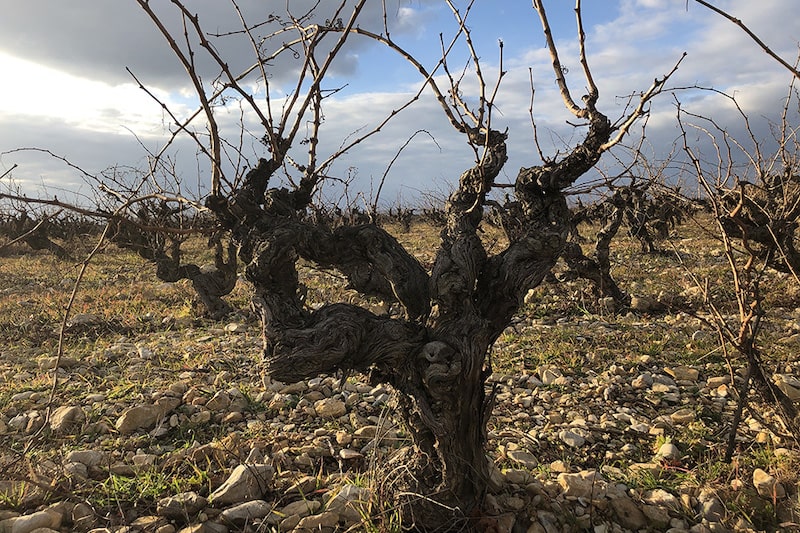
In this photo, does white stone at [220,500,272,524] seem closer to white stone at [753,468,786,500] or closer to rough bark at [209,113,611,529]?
rough bark at [209,113,611,529]

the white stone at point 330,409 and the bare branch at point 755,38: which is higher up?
the bare branch at point 755,38

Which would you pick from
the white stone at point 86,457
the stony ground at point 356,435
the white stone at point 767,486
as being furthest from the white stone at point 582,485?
the white stone at point 86,457

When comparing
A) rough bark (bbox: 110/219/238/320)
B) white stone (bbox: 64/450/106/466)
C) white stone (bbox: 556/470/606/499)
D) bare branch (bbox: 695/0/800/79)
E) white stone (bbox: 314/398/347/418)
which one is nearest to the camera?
bare branch (bbox: 695/0/800/79)

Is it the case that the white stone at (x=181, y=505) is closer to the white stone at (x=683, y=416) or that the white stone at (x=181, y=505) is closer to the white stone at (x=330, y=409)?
the white stone at (x=330, y=409)

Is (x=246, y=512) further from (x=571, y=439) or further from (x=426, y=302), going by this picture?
(x=571, y=439)

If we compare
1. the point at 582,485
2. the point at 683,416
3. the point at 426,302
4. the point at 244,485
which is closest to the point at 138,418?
the point at 244,485

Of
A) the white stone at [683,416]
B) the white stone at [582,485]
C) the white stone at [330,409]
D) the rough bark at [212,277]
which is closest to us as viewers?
the white stone at [582,485]

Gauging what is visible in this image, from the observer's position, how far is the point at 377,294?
9.53ft

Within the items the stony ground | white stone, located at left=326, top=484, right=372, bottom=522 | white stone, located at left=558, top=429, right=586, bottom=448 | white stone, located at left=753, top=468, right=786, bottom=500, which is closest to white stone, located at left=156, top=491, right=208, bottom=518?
the stony ground

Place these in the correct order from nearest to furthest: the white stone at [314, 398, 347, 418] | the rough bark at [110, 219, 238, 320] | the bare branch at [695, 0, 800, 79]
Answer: the bare branch at [695, 0, 800, 79], the white stone at [314, 398, 347, 418], the rough bark at [110, 219, 238, 320]

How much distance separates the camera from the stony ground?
2.81 metres

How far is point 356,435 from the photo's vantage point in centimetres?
379

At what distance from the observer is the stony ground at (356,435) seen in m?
2.81

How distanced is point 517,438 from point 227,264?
5918 mm
